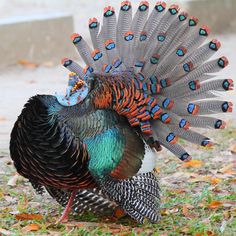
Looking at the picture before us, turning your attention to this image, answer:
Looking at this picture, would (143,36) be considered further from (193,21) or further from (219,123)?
(219,123)

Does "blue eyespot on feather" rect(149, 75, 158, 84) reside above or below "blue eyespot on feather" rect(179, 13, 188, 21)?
below

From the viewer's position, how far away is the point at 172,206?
16.1 ft

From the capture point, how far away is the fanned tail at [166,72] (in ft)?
14.7

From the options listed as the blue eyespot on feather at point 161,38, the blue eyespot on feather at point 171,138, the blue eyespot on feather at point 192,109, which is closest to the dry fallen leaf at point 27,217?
the blue eyespot on feather at point 171,138

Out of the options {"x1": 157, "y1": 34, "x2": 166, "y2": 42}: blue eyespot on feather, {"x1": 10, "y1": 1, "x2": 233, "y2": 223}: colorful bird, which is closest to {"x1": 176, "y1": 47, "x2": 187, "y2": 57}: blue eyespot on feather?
{"x1": 10, "y1": 1, "x2": 233, "y2": 223}: colorful bird

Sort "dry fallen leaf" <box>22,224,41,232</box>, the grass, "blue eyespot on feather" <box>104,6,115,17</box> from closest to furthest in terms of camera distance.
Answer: "dry fallen leaf" <box>22,224,41,232</box> < the grass < "blue eyespot on feather" <box>104,6,115,17</box>

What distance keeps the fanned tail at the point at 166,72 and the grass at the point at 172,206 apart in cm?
47

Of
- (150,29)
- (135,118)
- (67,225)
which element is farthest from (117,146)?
(150,29)

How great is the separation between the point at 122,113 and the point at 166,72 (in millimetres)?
444

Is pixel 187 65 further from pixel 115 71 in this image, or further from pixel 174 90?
pixel 115 71

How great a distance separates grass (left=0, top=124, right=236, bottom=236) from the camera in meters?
4.31

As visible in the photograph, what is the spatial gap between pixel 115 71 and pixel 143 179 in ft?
2.49

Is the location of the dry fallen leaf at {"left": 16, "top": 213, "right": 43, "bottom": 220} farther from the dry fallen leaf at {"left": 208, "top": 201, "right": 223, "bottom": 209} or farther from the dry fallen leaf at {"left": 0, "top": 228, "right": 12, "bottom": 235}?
the dry fallen leaf at {"left": 208, "top": 201, "right": 223, "bottom": 209}

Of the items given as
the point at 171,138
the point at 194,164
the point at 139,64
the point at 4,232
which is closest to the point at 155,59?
the point at 139,64
